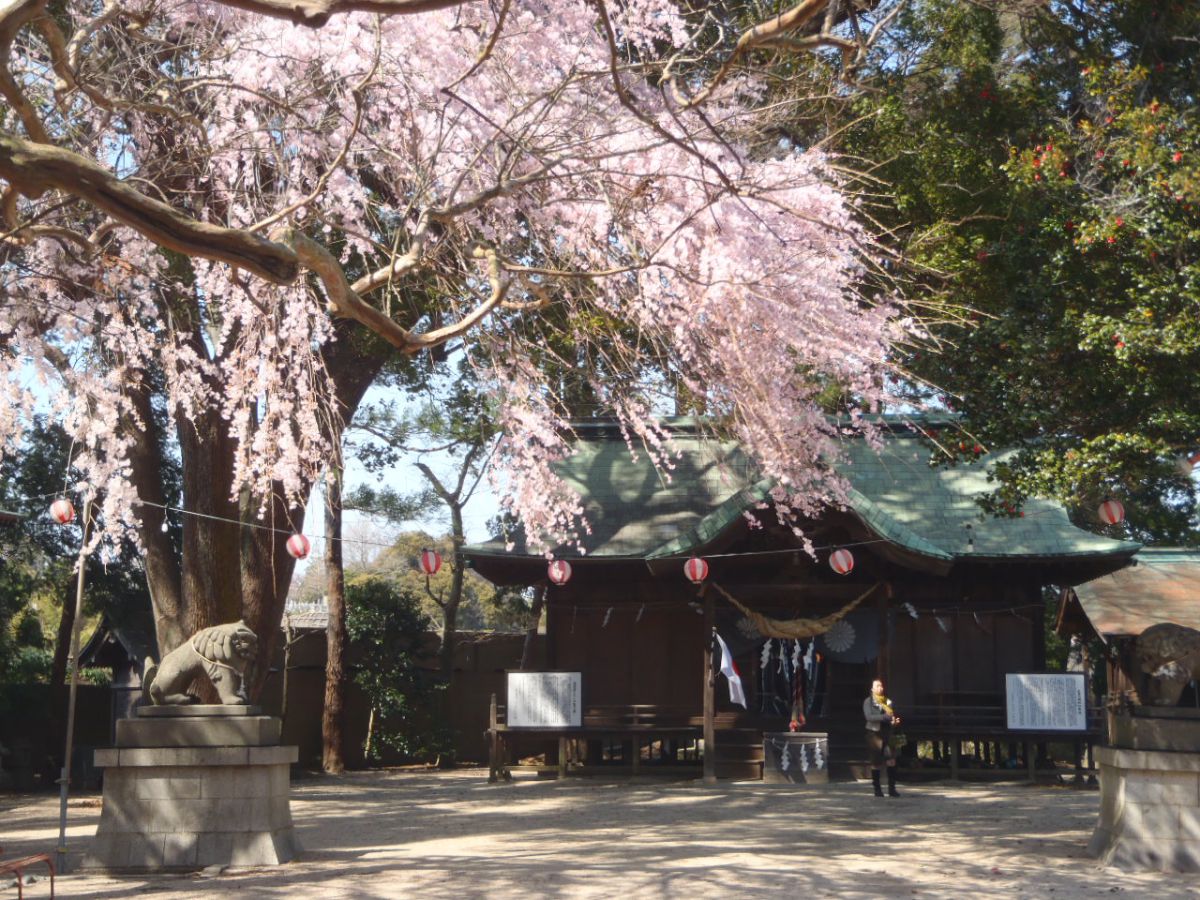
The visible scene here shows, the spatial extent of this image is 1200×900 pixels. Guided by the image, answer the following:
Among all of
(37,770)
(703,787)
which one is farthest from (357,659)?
(703,787)

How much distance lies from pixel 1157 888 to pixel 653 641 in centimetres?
→ 1014

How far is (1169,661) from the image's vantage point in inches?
372

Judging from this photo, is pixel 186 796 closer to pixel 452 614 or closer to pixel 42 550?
pixel 42 550

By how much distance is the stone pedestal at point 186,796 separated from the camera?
9.35 metres

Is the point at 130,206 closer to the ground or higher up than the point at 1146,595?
higher up

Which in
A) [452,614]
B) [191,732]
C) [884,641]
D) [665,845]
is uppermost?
[452,614]

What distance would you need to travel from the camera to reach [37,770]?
65.1ft

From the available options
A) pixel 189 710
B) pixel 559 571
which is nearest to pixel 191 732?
pixel 189 710

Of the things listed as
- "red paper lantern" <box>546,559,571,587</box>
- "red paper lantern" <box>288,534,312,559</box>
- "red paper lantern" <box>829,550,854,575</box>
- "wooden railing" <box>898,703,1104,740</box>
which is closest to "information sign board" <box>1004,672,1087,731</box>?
"wooden railing" <box>898,703,1104,740</box>

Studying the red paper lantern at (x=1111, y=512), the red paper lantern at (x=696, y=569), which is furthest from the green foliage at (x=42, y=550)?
the red paper lantern at (x=1111, y=512)

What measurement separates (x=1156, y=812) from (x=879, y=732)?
204 inches

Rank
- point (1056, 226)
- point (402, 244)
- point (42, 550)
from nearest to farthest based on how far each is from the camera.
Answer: point (1056, 226)
point (402, 244)
point (42, 550)

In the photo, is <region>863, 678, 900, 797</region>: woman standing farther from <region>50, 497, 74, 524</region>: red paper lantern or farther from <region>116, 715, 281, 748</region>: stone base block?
<region>50, 497, 74, 524</region>: red paper lantern

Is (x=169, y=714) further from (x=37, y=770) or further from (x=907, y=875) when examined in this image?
(x=37, y=770)
